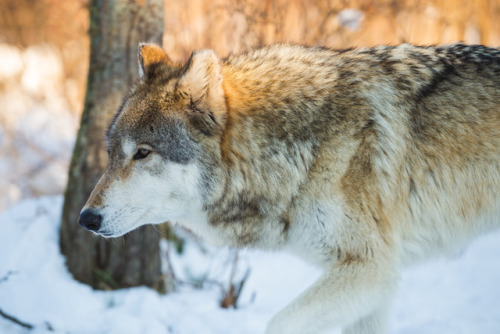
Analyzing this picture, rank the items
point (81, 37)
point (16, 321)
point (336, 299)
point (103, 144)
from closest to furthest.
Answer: point (336, 299) < point (16, 321) < point (103, 144) < point (81, 37)

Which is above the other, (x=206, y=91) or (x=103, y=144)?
(x=206, y=91)

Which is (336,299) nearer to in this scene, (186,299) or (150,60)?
(150,60)

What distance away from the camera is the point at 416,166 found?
Answer: 2.81 meters

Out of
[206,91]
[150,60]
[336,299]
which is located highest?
[150,60]

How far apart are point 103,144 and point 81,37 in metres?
5.67

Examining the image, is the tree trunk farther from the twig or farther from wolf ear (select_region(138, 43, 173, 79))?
wolf ear (select_region(138, 43, 173, 79))

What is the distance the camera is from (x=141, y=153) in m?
2.84

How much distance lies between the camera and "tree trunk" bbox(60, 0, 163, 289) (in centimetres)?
427

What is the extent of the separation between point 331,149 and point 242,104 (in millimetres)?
605

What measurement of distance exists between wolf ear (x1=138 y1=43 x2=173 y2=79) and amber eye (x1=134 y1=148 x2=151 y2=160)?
553 mm

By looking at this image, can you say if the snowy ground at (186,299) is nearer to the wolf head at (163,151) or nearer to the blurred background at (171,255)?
the blurred background at (171,255)

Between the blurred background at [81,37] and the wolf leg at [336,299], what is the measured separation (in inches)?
135

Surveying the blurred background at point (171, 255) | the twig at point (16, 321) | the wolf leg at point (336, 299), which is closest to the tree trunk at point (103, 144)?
the blurred background at point (171, 255)

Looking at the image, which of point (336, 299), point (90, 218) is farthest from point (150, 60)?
point (336, 299)
